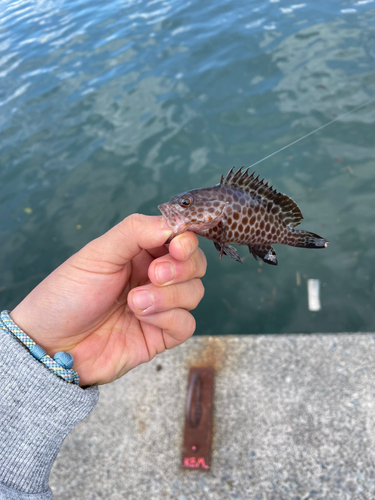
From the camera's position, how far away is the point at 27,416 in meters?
2.24

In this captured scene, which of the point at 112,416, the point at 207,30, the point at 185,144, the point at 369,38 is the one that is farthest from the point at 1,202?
the point at 369,38

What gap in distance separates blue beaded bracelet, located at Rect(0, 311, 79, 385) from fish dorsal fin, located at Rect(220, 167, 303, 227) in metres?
1.80

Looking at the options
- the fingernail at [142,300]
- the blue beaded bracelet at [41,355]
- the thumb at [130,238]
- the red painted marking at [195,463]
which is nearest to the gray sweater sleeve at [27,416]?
the blue beaded bracelet at [41,355]

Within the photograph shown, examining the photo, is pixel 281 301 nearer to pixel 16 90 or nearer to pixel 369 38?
pixel 369 38

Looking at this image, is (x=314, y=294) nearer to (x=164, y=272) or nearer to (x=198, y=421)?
(x=198, y=421)

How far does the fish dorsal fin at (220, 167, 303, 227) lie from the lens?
2.62 m

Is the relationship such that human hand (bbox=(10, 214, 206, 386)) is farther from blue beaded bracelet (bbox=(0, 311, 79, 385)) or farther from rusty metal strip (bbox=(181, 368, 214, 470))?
rusty metal strip (bbox=(181, 368, 214, 470))

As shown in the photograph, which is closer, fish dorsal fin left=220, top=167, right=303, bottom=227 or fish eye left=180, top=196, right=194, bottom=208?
fish eye left=180, top=196, right=194, bottom=208

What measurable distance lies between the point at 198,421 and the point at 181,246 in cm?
232

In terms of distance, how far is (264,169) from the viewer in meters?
6.65

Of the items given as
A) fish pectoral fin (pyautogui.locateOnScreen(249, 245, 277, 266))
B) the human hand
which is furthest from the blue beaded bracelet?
fish pectoral fin (pyautogui.locateOnScreen(249, 245, 277, 266))

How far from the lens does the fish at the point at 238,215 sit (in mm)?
2428

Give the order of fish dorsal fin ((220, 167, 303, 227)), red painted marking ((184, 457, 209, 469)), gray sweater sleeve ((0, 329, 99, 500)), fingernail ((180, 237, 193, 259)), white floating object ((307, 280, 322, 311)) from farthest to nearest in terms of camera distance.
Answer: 1. white floating object ((307, 280, 322, 311))
2. red painted marking ((184, 457, 209, 469))
3. fish dorsal fin ((220, 167, 303, 227))
4. fingernail ((180, 237, 193, 259))
5. gray sweater sleeve ((0, 329, 99, 500))

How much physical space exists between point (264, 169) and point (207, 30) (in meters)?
7.29
